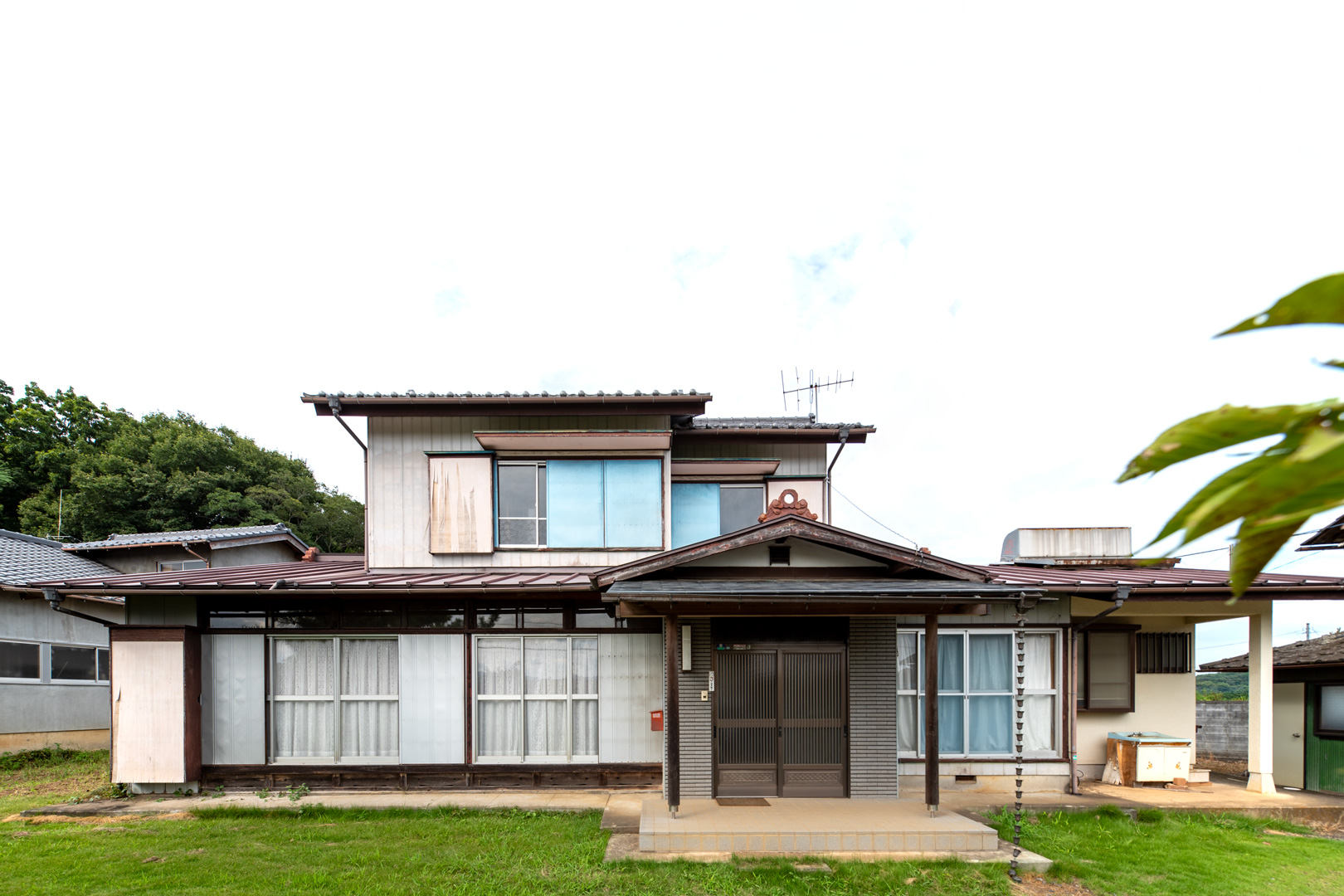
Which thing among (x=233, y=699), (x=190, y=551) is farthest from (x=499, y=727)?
(x=190, y=551)

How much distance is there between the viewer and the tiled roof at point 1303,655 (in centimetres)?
1272

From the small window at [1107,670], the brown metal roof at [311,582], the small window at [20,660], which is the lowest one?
the small window at [20,660]

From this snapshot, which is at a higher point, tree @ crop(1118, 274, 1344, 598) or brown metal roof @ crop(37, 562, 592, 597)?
tree @ crop(1118, 274, 1344, 598)

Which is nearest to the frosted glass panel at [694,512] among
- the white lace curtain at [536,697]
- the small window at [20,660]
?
the white lace curtain at [536,697]

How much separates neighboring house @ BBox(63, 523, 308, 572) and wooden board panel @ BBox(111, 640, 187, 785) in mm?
6623

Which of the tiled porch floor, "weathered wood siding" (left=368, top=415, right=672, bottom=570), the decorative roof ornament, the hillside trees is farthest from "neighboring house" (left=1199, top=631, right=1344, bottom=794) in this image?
the hillside trees

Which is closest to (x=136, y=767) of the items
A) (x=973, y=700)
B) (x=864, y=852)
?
(x=864, y=852)

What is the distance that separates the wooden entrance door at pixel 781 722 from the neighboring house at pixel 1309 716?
8.43 metres

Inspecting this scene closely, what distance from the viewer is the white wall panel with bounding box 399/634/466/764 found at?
10969 mm

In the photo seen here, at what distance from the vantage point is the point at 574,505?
1273cm

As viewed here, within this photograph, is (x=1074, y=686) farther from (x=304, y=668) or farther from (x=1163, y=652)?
(x=304, y=668)

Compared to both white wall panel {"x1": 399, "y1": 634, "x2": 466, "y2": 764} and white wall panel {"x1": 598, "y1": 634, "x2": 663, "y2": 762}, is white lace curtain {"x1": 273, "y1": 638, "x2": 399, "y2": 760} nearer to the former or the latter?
Result: white wall panel {"x1": 399, "y1": 634, "x2": 466, "y2": 764}

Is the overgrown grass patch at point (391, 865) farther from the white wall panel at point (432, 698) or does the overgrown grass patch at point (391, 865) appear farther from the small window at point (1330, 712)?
the small window at point (1330, 712)

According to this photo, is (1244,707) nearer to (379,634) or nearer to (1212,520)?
(379,634)
